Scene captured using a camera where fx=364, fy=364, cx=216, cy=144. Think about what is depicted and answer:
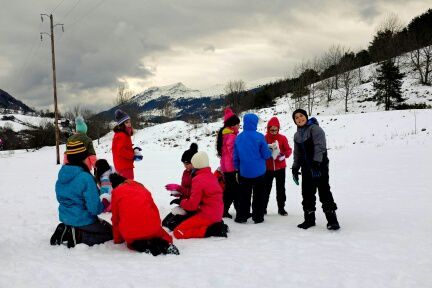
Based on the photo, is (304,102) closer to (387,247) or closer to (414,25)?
(414,25)

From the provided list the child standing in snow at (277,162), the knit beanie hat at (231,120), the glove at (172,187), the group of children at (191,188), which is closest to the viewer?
the group of children at (191,188)

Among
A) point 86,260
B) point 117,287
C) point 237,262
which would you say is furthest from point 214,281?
point 86,260

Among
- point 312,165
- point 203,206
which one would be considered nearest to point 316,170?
point 312,165

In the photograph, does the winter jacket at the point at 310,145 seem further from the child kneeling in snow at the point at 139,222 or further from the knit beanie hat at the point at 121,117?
the knit beanie hat at the point at 121,117

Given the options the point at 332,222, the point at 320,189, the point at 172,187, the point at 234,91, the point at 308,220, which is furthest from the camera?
the point at 234,91

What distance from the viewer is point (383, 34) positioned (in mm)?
60469

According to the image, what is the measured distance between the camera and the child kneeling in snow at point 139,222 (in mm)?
5266

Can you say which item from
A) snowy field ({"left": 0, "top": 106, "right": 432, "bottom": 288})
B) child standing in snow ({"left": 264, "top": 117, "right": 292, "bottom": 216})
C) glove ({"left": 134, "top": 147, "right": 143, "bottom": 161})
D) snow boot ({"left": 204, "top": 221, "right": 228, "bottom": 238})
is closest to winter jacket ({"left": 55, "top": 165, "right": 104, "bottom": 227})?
snowy field ({"left": 0, "top": 106, "right": 432, "bottom": 288})

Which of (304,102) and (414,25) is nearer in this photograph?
(304,102)

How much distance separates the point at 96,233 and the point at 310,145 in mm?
3909

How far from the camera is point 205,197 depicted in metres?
6.28

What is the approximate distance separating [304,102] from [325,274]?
48.1 metres

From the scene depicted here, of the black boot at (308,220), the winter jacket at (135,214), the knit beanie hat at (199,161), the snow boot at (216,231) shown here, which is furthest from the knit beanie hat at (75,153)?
the black boot at (308,220)

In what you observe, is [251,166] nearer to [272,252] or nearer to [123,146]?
[272,252]
